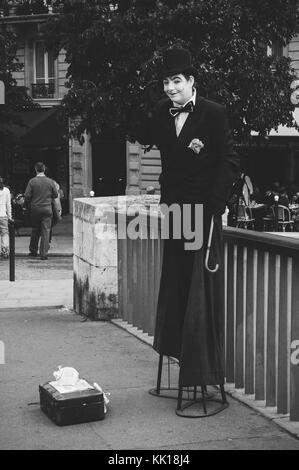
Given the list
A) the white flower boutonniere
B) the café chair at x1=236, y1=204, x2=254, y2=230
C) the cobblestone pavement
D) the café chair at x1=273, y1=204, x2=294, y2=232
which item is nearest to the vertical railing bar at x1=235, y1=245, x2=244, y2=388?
the white flower boutonniere

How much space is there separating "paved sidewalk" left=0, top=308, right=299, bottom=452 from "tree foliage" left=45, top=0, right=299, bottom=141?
14858 mm

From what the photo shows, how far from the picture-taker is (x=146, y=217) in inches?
298

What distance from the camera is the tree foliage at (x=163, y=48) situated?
2184 cm

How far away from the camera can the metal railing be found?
499 cm

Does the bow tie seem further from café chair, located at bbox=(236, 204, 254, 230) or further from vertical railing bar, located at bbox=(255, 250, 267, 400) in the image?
café chair, located at bbox=(236, 204, 254, 230)

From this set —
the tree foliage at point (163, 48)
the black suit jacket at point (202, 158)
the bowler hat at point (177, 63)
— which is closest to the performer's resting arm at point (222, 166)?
the black suit jacket at point (202, 158)

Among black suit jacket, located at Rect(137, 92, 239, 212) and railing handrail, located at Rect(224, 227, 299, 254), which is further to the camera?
black suit jacket, located at Rect(137, 92, 239, 212)

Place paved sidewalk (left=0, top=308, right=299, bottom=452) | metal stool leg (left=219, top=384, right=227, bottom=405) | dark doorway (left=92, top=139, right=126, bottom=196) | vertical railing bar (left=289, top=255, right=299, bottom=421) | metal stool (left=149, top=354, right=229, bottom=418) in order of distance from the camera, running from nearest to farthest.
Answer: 1. paved sidewalk (left=0, top=308, right=299, bottom=452)
2. vertical railing bar (left=289, top=255, right=299, bottom=421)
3. metal stool (left=149, top=354, right=229, bottom=418)
4. metal stool leg (left=219, top=384, right=227, bottom=405)
5. dark doorway (left=92, top=139, right=126, bottom=196)

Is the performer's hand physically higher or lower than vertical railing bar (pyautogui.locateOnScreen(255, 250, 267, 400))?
higher

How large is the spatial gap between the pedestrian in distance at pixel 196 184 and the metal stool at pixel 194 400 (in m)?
0.12

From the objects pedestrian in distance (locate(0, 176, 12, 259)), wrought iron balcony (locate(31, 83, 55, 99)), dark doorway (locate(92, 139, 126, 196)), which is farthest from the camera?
wrought iron balcony (locate(31, 83, 55, 99))

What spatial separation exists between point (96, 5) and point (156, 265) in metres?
16.7

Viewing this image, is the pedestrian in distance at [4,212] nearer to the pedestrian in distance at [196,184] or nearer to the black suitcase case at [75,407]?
the pedestrian in distance at [196,184]
